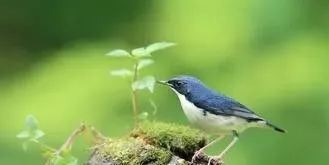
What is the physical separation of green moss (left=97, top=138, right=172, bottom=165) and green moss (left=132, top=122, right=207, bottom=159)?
0.03 meters

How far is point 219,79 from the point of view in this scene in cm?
276

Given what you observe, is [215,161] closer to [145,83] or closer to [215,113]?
[215,113]

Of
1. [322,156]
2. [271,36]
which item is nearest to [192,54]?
[271,36]

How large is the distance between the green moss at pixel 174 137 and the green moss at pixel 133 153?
0.08 ft

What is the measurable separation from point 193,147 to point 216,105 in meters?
0.09

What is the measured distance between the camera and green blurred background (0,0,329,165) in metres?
2.64

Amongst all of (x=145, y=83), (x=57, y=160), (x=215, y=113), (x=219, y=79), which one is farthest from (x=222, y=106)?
(x=219, y=79)

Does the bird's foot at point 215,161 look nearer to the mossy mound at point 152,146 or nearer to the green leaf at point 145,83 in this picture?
the mossy mound at point 152,146

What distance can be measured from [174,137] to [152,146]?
52 mm

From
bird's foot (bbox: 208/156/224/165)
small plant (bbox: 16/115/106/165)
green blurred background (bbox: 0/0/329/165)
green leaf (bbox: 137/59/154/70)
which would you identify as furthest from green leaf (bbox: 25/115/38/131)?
green blurred background (bbox: 0/0/329/165)

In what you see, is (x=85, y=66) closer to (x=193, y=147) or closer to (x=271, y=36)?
(x=271, y=36)

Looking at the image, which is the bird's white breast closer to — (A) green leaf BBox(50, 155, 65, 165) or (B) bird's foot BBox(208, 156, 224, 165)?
(B) bird's foot BBox(208, 156, 224, 165)

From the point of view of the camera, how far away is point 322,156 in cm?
263

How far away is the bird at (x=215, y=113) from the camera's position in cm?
169
